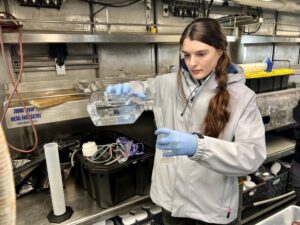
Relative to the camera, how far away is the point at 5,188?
0.30 m

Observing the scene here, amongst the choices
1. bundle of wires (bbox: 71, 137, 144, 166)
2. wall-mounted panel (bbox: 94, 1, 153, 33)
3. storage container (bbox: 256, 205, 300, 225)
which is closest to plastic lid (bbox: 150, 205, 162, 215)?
bundle of wires (bbox: 71, 137, 144, 166)

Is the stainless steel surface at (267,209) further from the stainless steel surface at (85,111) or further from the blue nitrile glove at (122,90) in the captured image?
the blue nitrile glove at (122,90)

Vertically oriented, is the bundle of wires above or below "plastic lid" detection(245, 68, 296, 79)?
below

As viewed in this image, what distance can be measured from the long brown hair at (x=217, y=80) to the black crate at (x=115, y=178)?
0.43 m

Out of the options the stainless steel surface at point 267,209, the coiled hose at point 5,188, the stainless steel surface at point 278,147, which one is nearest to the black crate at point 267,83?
the stainless steel surface at point 278,147

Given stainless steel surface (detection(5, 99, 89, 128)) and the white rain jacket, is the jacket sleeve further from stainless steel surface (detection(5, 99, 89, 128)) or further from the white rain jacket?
stainless steel surface (detection(5, 99, 89, 128))

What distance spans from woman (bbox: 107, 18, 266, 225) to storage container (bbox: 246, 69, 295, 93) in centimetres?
61

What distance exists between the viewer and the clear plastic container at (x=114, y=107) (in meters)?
1.13

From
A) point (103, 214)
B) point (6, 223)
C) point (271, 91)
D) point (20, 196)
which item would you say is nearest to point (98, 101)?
point (103, 214)

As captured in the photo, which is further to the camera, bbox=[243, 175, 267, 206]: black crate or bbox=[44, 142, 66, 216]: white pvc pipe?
bbox=[243, 175, 267, 206]: black crate

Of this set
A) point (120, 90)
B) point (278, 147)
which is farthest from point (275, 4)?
point (120, 90)

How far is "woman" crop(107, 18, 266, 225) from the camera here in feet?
2.90

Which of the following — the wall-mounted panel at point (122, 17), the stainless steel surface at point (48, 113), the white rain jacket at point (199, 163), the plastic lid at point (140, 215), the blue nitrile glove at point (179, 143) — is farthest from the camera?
the wall-mounted panel at point (122, 17)

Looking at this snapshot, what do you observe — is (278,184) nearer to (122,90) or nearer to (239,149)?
(239,149)
